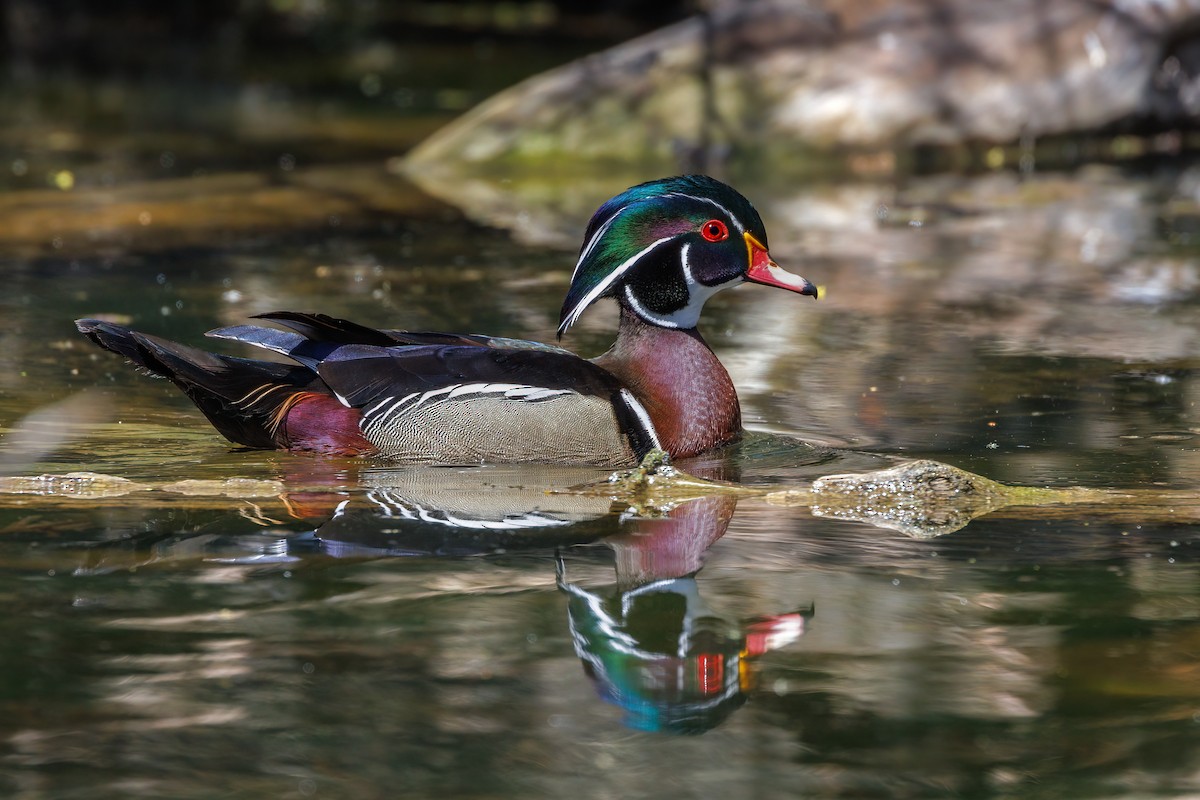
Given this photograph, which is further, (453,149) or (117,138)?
(117,138)

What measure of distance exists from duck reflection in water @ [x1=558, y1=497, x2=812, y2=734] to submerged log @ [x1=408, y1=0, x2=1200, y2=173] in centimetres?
949

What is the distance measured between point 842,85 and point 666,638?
1085cm

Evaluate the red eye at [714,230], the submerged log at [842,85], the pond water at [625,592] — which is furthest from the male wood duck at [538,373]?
the submerged log at [842,85]

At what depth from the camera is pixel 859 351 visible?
871 centimetres

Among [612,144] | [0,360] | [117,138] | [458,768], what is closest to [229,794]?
[458,768]

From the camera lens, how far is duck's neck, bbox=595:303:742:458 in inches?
262

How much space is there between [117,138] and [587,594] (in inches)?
479

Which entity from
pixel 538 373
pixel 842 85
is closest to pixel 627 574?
pixel 538 373

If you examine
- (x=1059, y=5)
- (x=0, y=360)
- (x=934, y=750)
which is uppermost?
(x=1059, y=5)

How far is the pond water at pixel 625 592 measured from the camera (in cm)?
414

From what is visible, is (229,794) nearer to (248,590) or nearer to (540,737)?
(540,737)

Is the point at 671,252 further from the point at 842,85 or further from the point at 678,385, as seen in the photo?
the point at 842,85

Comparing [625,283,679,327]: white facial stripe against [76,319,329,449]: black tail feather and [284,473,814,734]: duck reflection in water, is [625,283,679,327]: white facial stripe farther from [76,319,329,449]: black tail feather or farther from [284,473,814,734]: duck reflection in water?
[76,319,329,449]: black tail feather

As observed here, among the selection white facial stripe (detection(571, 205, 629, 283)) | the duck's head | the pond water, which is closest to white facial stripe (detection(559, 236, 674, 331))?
the duck's head
